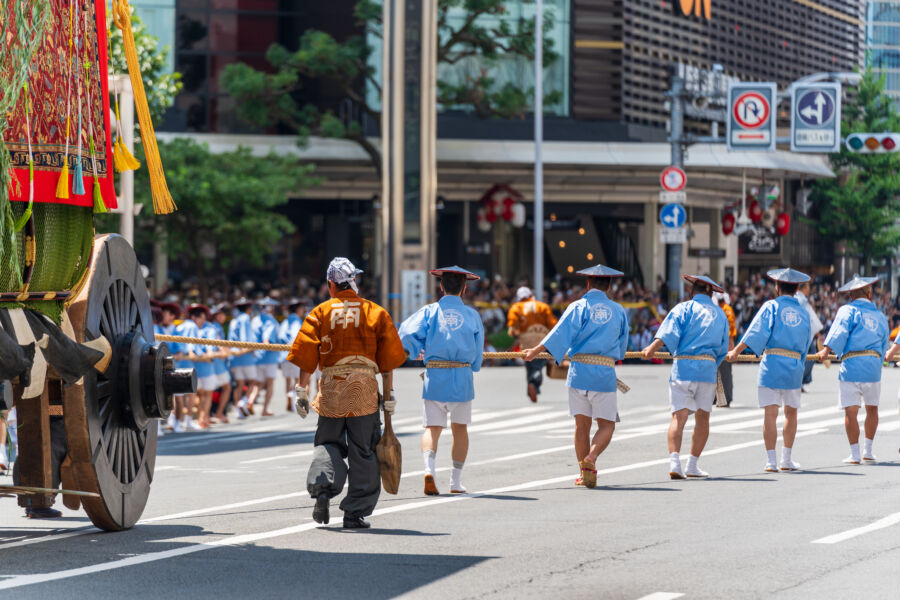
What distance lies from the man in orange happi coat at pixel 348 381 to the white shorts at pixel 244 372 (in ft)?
38.2

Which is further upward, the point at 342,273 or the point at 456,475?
the point at 342,273

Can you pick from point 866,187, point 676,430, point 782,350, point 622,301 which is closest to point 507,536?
point 676,430

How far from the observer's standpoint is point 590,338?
13.0 meters

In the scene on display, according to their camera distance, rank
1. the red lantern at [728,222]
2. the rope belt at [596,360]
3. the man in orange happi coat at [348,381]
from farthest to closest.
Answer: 1. the red lantern at [728,222]
2. the rope belt at [596,360]
3. the man in orange happi coat at [348,381]

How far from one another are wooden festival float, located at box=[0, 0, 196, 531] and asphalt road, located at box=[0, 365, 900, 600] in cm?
53

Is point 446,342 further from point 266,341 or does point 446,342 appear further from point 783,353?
point 266,341

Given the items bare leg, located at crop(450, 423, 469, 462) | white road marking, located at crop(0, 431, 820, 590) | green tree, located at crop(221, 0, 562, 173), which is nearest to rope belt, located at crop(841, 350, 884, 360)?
white road marking, located at crop(0, 431, 820, 590)

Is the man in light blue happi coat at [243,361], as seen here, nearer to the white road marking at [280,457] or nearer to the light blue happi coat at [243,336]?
the light blue happi coat at [243,336]

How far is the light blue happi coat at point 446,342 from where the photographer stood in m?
12.4

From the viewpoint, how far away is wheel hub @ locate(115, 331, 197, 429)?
9406 millimetres

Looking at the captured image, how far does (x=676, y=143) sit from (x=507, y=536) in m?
22.6

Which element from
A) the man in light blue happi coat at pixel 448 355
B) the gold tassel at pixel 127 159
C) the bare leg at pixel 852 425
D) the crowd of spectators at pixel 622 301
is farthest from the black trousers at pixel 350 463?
the crowd of spectators at pixel 622 301

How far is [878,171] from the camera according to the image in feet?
184

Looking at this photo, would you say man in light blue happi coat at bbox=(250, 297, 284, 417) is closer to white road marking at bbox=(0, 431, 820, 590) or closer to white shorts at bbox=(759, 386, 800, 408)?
white road marking at bbox=(0, 431, 820, 590)
